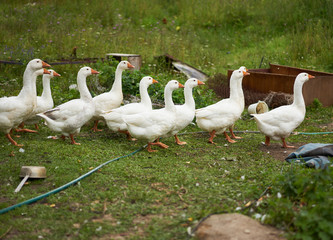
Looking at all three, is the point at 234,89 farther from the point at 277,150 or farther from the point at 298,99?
the point at 277,150

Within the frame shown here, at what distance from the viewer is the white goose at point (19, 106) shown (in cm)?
675

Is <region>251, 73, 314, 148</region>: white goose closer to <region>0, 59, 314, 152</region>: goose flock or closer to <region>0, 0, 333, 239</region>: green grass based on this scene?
<region>0, 59, 314, 152</region>: goose flock

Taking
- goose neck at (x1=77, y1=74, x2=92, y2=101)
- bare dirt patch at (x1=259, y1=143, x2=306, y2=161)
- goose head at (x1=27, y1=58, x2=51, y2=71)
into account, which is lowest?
bare dirt patch at (x1=259, y1=143, x2=306, y2=161)

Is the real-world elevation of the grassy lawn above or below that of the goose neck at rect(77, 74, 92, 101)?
below

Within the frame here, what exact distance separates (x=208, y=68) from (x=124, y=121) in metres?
8.36

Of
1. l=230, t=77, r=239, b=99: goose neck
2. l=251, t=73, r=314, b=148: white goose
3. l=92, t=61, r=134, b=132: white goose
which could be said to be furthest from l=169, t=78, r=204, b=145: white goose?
l=92, t=61, r=134, b=132: white goose

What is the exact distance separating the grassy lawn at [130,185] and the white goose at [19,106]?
387mm

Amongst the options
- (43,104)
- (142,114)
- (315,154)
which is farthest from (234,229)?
(43,104)

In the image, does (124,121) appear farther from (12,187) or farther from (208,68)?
(208,68)

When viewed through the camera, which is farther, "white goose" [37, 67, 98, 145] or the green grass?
"white goose" [37, 67, 98, 145]

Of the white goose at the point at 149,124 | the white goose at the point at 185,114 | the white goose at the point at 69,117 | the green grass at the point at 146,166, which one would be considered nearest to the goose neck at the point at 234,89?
the white goose at the point at 185,114

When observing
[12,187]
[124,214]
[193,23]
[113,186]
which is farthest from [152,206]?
[193,23]

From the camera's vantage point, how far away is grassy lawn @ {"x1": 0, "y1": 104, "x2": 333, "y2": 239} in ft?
13.8

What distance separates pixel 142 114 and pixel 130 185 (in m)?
1.83
